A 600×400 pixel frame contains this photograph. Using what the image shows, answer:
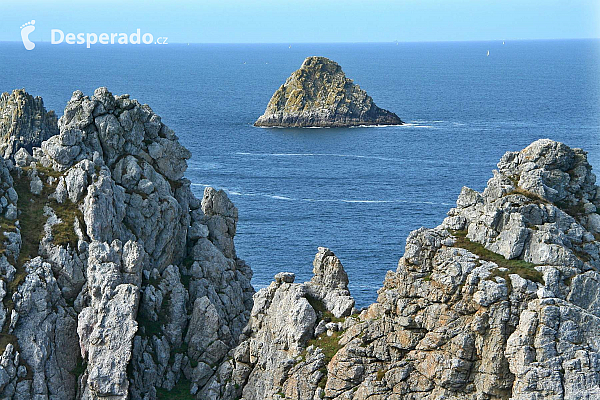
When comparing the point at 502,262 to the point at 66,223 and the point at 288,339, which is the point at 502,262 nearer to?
the point at 288,339

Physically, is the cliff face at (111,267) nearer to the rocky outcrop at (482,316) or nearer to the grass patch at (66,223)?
the grass patch at (66,223)

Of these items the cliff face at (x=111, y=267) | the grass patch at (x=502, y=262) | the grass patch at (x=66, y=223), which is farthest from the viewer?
the grass patch at (x=66, y=223)

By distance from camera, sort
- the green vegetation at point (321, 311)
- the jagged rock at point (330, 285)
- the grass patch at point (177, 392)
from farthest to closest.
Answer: the grass patch at point (177, 392) → the jagged rock at point (330, 285) → the green vegetation at point (321, 311)

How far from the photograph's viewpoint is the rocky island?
56.3m

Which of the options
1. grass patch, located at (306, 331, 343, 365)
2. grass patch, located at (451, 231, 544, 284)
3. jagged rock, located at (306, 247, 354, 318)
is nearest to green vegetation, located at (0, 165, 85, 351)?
jagged rock, located at (306, 247, 354, 318)

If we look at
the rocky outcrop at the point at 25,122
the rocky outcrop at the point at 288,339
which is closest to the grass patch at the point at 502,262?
the rocky outcrop at the point at 288,339

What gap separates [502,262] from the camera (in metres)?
58.4

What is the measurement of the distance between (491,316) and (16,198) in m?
39.8

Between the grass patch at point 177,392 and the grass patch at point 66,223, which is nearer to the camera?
the grass patch at point 177,392

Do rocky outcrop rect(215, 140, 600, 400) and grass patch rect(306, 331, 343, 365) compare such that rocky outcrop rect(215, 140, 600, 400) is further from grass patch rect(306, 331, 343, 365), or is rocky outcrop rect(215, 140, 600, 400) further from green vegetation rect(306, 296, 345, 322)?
green vegetation rect(306, 296, 345, 322)

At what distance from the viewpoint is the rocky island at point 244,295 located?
2216 inches

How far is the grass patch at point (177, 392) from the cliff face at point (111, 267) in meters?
Result: 0.12

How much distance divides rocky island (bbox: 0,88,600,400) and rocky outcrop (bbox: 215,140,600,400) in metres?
0.10

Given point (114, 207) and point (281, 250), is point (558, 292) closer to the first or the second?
point (114, 207)
